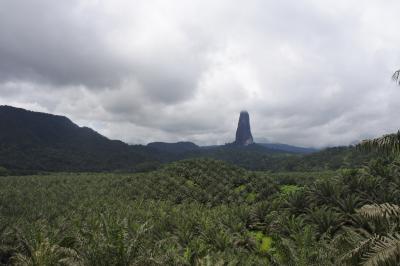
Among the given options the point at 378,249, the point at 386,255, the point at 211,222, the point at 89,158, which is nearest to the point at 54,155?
the point at 89,158

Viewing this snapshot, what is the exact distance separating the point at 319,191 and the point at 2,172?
90.7m

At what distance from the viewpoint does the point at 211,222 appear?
85.7 feet

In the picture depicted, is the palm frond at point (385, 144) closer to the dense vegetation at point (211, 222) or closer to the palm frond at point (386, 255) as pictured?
the dense vegetation at point (211, 222)

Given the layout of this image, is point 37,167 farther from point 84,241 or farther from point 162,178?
point 84,241

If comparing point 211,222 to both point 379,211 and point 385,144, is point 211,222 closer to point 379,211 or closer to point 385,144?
point 385,144

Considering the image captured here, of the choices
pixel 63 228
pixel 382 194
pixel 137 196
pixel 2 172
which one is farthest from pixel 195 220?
pixel 2 172

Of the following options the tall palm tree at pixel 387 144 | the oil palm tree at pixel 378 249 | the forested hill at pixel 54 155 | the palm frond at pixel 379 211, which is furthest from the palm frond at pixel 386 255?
the forested hill at pixel 54 155

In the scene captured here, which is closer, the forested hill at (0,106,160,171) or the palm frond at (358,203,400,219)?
the palm frond at (358,203,400,219)

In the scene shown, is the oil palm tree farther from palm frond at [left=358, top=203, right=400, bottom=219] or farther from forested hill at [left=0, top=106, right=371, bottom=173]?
forested hill at [left=0, top=106, right=371, bottom=173]

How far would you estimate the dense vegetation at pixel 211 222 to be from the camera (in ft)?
50.1

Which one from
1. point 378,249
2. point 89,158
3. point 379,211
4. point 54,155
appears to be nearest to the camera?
point 378,249

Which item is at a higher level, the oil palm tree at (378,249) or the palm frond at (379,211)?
the palm frond at (379,211)

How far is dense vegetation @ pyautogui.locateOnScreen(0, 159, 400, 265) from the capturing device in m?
15.3

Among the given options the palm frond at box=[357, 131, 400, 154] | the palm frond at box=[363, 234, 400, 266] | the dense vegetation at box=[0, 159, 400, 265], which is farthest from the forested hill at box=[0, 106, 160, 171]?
the palm frond at box=[363, 234, 400, 266]
